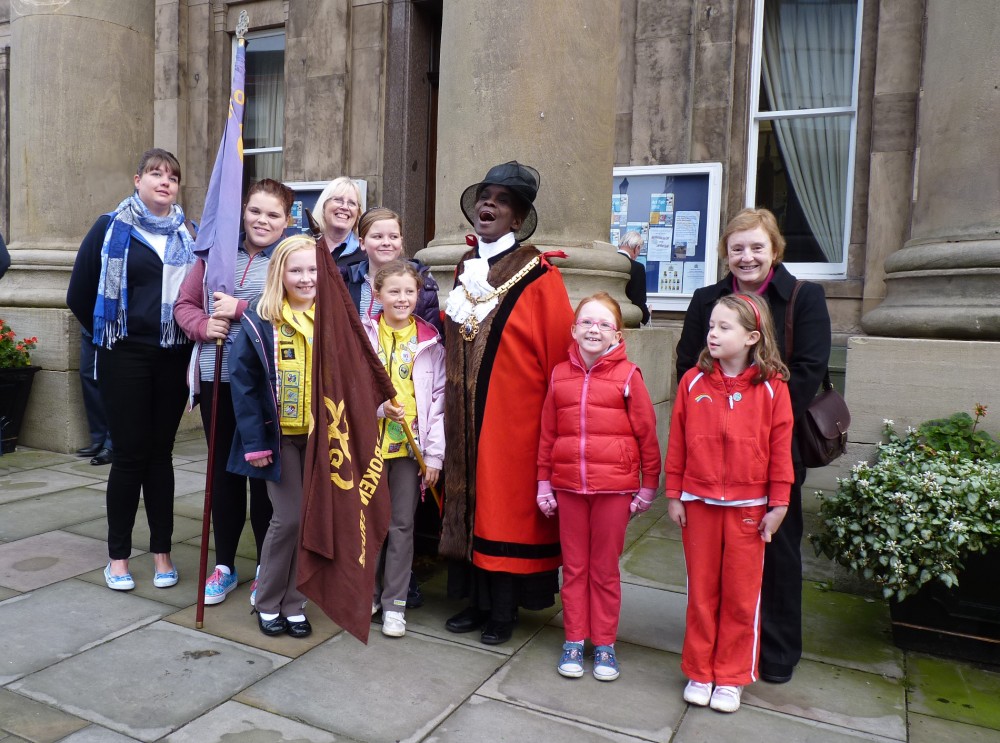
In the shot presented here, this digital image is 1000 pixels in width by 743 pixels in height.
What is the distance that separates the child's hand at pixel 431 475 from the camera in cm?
366

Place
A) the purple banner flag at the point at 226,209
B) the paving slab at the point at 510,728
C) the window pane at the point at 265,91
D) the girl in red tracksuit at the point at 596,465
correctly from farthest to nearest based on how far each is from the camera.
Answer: the window pane at the point at 265,91, the purple banner flag at the point at 226,209, the girl in red tracksuit at the point at 596,465, the paving slab at the point at 510,728

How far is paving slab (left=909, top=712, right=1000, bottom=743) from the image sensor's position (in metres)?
2.85

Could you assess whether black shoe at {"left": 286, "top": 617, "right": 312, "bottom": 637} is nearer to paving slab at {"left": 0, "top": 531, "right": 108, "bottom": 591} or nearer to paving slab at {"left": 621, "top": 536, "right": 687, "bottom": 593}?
paving slab at {"left": 0, "top": 531, "right": 108, "bottom": 591}

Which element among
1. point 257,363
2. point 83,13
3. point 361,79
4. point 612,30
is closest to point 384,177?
point 361,79

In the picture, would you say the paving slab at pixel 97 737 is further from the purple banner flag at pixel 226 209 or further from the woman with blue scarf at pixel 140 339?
the purple banner flag at pixel 226 209

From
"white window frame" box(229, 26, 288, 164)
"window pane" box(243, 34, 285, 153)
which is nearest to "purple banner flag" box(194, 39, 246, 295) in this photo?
"white window frame" box(229, 26, 288, 164)

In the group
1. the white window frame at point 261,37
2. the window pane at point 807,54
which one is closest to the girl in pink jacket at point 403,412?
the window pane at point 807,54

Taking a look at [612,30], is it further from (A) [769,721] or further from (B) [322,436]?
(A) [769,721]

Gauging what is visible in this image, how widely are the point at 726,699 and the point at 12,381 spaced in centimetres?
619

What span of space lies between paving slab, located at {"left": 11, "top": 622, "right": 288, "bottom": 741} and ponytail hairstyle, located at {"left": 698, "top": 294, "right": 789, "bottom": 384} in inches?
84.4

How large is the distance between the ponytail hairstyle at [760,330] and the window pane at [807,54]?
5.80m

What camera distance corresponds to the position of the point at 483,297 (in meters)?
3.56

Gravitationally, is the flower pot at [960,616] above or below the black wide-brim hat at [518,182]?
below

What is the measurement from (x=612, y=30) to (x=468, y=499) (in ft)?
9.35
